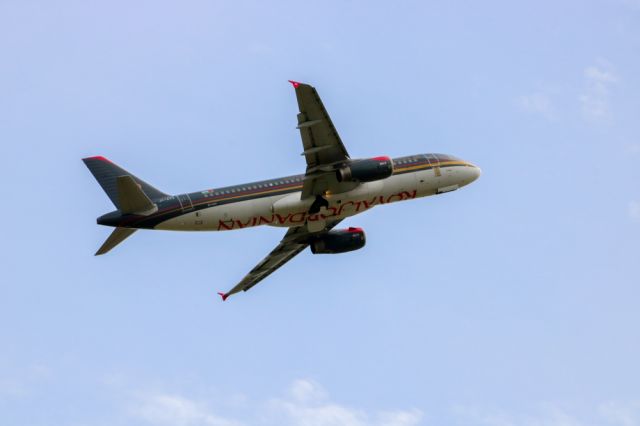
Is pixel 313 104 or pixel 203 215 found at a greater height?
pixel 313 104

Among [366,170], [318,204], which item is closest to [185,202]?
[318,204]

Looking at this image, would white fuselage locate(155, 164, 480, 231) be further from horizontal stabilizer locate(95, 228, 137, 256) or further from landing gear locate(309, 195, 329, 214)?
horizontal stabilizer locate(95, 228, 137, 256)

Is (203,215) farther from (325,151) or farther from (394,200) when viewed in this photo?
(394,200)

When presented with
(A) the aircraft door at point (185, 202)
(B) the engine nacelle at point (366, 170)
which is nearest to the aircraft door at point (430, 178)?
(B) the engine nacelle at point (366, 170)

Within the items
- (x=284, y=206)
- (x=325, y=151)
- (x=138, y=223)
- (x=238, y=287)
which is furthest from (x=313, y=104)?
(x=238, y=287)

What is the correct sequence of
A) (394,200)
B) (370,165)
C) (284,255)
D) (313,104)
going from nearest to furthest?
(313,104) → (370,165) → (394,200) → (284,255)

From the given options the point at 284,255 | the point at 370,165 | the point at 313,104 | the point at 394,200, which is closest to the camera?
the point at 313,104

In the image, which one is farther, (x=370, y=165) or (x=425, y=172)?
(x=425, y=172)

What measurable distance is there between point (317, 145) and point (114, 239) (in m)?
13.0

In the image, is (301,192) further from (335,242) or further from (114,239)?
(114,239)

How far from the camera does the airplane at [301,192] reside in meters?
62.2

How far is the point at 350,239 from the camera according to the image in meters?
73.7

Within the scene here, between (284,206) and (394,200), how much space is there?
779 cm

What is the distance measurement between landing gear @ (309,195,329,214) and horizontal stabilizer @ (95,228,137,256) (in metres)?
11.1
